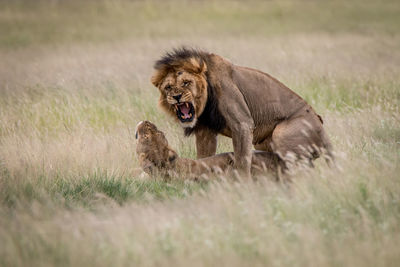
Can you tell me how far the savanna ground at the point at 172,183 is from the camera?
4258mm

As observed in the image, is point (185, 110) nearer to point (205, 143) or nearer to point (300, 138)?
point (205, 143)

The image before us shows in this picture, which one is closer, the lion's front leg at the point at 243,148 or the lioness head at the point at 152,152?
the lion's front leg at the point at 243,148

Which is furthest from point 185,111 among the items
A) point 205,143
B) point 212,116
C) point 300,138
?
point 300,138

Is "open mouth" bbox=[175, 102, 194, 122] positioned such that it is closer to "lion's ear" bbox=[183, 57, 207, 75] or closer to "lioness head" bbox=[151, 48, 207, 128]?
"lioness head" bbox=[151, 48, 207, 128]

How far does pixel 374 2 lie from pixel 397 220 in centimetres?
2842

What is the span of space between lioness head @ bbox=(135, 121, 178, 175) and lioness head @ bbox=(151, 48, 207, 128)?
1.07 feet

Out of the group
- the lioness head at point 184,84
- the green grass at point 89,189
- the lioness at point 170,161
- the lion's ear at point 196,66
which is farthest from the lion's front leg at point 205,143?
the lion's ear at point 196,66

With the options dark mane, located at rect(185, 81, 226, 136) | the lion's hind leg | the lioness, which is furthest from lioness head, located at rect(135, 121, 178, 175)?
the lion's hind leg

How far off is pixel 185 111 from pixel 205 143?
2.32ft

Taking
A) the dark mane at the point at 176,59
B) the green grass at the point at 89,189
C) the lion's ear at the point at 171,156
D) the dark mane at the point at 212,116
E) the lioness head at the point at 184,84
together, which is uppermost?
the dark mane at the point at 176,59

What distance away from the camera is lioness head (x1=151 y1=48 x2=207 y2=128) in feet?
20.3

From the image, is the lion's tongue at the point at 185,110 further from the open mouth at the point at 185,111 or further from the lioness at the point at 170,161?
the lioness at the point at 170,161

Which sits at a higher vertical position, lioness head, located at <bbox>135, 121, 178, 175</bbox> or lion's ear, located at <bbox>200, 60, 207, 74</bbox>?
lion's ear, located at <bbox>200, 60, 207, 74</bbox>

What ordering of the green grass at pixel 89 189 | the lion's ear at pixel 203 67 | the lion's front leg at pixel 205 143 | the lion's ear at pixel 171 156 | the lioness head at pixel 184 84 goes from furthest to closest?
1. the lion's front leg at pixel 205 143
2. the lion's ear at pixel 171 156
3. the lion's ear at pixel 203 67
4. the lioness head at pixel 184 84
5. the green grass at pixel 89 189
